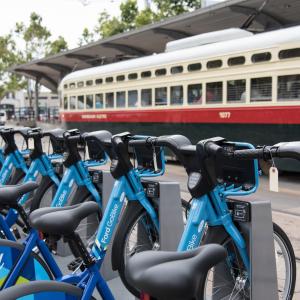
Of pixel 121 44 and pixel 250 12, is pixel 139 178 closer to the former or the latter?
pixel 250 12

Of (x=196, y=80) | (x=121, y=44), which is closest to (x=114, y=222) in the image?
(x=196, y=80)

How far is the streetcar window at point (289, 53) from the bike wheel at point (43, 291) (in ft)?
29.0

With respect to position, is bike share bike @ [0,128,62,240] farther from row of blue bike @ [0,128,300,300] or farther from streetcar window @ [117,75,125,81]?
streetcar window @ [117,75,125,81]

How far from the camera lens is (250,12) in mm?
15070

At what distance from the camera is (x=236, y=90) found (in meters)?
11.6

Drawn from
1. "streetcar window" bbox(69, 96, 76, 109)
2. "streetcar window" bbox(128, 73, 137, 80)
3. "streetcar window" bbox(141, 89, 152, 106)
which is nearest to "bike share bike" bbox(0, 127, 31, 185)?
"streetcar window" bbox(141, 89, 152, 106)

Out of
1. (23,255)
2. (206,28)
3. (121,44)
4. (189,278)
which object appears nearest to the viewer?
(189,278)

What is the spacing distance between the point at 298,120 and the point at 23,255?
8.28 meters

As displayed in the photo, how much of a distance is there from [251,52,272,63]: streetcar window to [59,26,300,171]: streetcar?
0.8 inches

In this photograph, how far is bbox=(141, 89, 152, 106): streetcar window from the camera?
47.5 feet

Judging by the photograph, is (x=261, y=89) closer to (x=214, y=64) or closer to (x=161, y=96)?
(x=214, y=64)

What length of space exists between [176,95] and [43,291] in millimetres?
11528

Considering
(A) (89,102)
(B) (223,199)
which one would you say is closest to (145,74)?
(A) (89,102)

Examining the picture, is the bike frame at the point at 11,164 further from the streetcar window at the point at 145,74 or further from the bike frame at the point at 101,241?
the streetcar window at the point at 145,74
